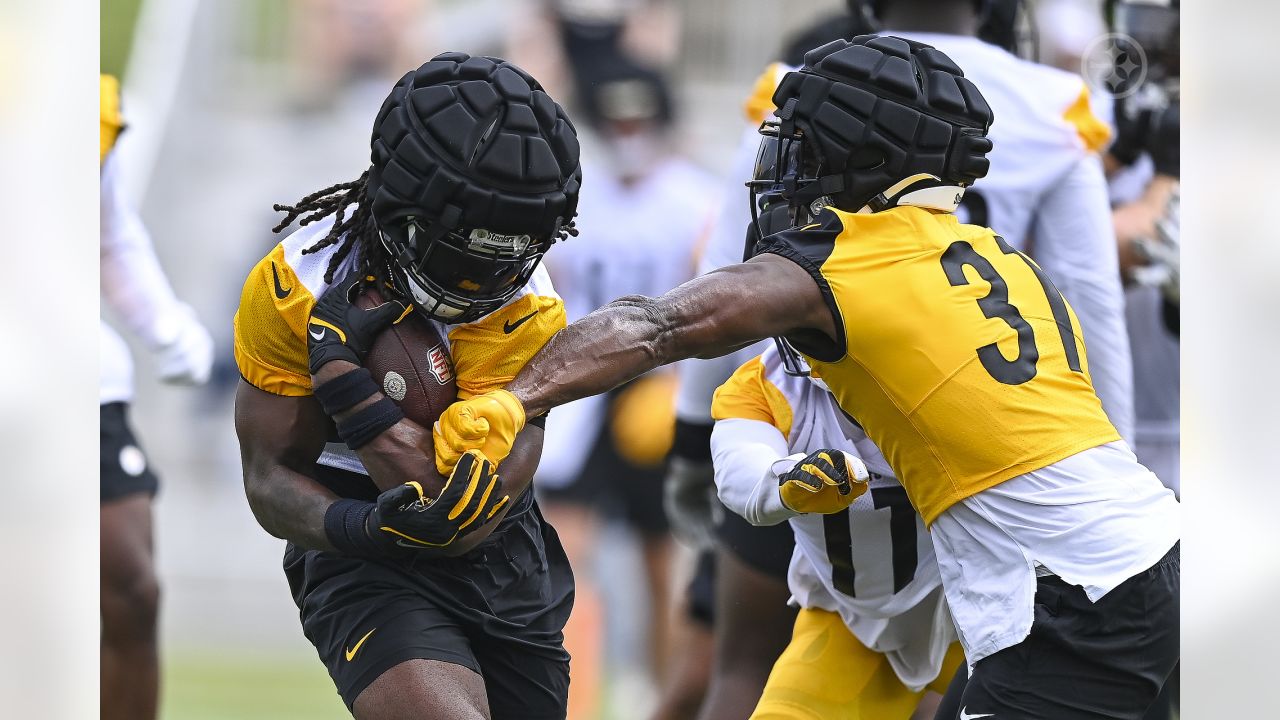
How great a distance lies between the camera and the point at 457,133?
9.18 feet

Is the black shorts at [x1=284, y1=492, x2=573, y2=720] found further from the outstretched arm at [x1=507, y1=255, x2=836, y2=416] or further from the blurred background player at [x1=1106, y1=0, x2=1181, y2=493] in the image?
the blurred background player at [x1=1106, y1=0, x2=1181, y2=493]

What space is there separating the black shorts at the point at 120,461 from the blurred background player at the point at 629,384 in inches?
127

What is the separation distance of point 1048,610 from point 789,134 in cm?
100

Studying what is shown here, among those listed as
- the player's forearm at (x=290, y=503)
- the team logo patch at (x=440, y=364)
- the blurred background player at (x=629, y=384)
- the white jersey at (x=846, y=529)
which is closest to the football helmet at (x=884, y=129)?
the white jersey at (x=846, y=529)

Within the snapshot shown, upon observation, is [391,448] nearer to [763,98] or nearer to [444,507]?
[444,507]

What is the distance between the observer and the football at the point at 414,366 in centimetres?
291

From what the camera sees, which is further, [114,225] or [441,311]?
[114,225]

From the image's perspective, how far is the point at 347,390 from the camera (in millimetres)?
2814

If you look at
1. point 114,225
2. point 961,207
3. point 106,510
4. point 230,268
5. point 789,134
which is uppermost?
point 789,134

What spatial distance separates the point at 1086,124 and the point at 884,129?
4.75ft
